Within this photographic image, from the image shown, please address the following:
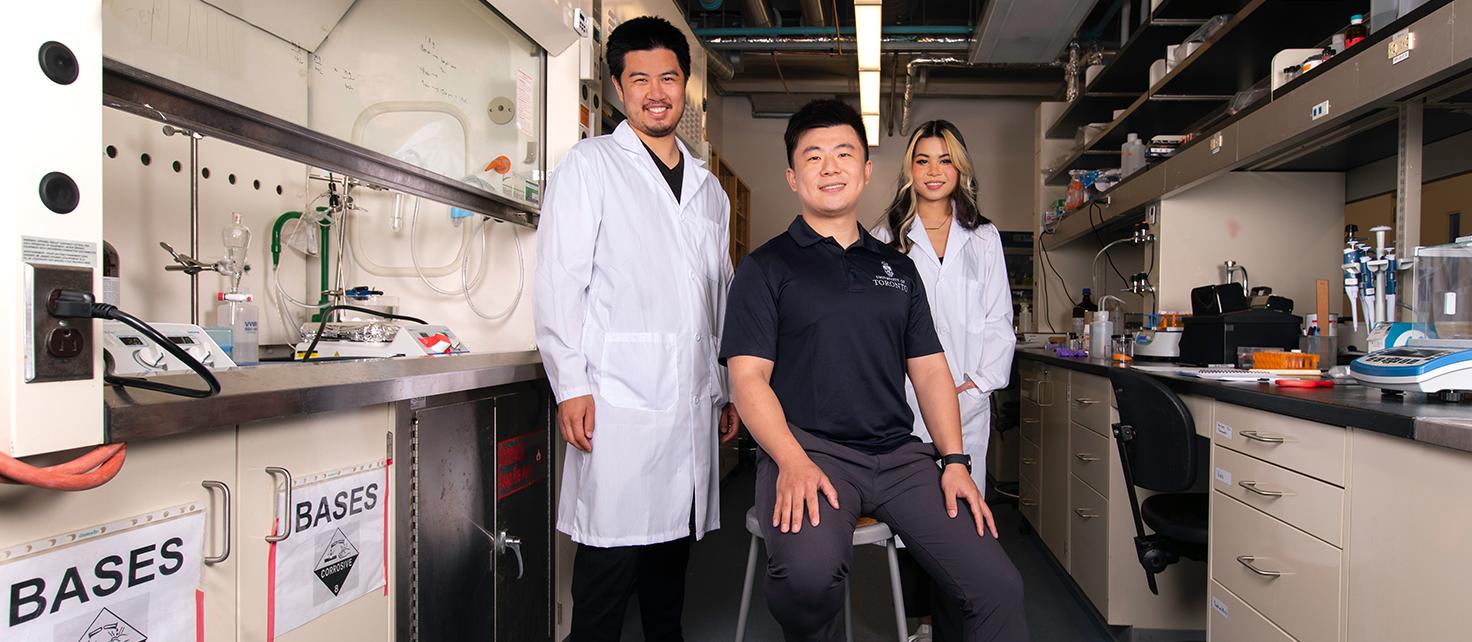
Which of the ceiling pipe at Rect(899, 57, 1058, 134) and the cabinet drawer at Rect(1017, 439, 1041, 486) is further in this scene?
the ceiling pipe at Rect(899, 57, 1058, 134)

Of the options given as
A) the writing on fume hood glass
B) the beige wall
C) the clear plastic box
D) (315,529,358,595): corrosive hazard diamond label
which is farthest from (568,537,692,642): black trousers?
the beige wall

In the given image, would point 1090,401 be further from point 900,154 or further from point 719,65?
point 900,154

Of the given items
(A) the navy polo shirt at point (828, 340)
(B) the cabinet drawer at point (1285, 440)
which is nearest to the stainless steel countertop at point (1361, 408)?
(B) the cabinet drawer at point (1285, 440)

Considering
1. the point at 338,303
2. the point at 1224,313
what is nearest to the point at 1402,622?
the point at 1224,313

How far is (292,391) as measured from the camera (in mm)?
1030

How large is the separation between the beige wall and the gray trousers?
5.21 meters

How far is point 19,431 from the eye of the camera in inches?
27.6

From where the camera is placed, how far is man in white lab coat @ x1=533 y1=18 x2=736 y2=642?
5.13ft

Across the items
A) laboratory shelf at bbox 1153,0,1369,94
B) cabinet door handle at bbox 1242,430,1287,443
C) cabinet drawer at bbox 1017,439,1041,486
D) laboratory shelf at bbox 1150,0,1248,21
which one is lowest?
cabinet drawer at bbox 1017,439,1041,486

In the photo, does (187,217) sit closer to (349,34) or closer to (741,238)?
(349,34)

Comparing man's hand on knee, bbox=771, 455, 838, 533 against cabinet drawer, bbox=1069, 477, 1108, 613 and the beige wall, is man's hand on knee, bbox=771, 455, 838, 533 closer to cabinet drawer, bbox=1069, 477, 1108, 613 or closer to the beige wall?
cabinet drawer, bbox=1069, 477, 1108, 613

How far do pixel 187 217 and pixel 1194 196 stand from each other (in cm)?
321

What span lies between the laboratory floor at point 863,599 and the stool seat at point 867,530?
96cm

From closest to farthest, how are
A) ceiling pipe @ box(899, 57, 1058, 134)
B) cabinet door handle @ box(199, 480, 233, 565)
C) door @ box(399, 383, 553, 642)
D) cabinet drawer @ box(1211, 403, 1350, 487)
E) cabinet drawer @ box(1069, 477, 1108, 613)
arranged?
cabinet door handle @ box(199, 480, 233, 565)
cabinet drawer @ box(1211, 403, 1350, 487)
door @ box(399, 383, 553, 642)
cabinet drawer @ box(1069, 477, 1108, 613)
ceiling pipe @ box(899, 57, 1058, 134)
